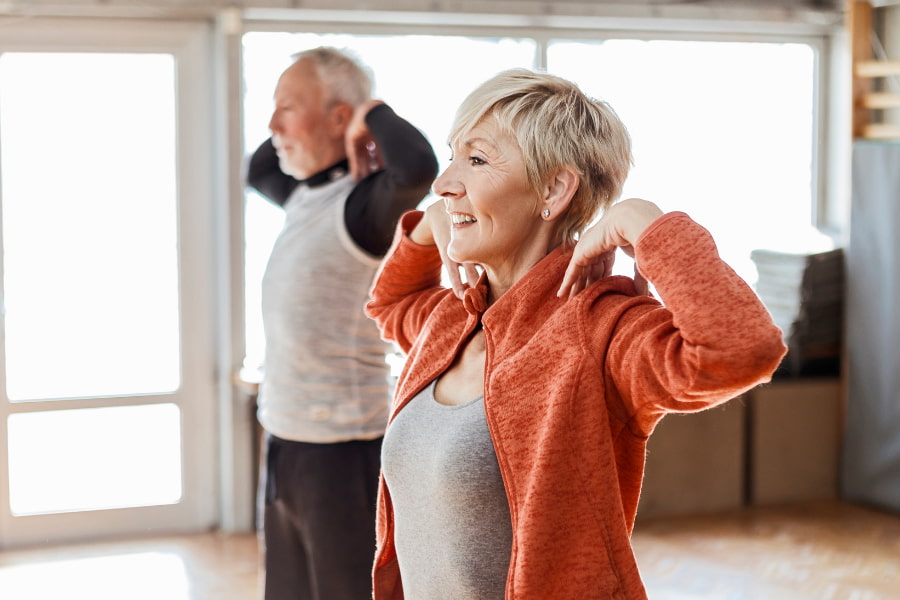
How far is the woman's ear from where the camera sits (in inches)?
58.0

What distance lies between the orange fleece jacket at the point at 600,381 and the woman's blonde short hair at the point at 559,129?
116mm

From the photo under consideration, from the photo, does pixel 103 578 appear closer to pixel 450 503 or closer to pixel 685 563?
pixel 685 563

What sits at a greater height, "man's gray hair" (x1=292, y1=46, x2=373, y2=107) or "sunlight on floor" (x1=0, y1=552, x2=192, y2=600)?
"man's gray hair" (x1=292, y1=46, x2=373, y2=107)

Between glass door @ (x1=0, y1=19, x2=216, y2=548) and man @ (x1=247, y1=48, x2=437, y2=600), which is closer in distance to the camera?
man @ (x1=247, y1=48, x2=437, y2=600)

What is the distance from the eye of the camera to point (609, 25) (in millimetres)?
4914

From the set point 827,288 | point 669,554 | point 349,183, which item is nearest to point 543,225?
point 349,183

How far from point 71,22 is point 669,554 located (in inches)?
128

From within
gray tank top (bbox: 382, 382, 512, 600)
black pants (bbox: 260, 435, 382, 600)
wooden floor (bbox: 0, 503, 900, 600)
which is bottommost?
wooden floor (bbox: 0, 503, 900, 600)

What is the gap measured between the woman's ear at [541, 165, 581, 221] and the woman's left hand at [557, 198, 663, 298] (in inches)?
3.1

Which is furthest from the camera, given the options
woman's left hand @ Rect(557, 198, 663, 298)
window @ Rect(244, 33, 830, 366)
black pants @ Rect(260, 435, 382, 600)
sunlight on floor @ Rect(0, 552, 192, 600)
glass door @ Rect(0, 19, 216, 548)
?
window @ Rect(244, 33, 830, 366)

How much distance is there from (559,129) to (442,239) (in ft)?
1.23

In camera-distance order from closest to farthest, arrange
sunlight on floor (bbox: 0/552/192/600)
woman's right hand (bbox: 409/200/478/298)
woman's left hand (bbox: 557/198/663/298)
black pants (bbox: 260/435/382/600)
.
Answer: woman's left hand (bbox: 557/198/663/298) → woman's right hand (bbox: 409/200/478/298) → black pants (bbox: 260/435/382/600) → sunlight on floor (bbox: 0/552/192/600)

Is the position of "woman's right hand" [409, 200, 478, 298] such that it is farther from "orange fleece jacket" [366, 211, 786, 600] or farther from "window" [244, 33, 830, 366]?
"window" [244, 33, 830, 366]

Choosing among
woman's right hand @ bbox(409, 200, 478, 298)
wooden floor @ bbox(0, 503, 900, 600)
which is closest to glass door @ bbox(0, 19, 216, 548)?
wooden floor @ bbox(0, 503, 900, 600)
